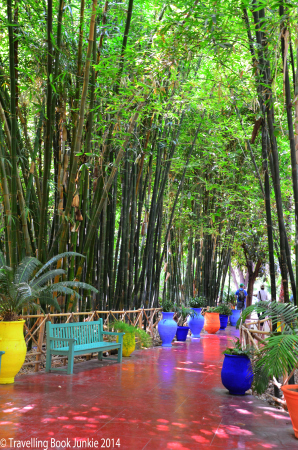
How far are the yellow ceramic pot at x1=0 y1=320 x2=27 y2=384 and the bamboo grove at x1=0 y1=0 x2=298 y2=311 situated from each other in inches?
32.3

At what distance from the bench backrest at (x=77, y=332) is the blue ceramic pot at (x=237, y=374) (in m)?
1.78

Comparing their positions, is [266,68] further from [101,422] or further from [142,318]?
[142,318]

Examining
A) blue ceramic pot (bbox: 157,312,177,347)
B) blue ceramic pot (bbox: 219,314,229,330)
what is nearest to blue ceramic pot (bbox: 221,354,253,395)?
blue ceramic pot (bbox: 157,312,177,347)

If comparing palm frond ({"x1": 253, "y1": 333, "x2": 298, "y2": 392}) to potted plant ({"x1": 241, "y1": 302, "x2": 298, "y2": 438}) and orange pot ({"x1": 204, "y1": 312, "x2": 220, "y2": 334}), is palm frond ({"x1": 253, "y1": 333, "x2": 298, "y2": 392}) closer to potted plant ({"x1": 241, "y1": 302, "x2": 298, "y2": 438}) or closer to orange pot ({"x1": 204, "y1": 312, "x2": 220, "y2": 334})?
potted plant ({"x1": 241, "y1": 302, "x2": 298, "y2": 438})

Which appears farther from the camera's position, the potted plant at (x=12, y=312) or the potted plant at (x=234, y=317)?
the potted plant at (x=234, y=317)

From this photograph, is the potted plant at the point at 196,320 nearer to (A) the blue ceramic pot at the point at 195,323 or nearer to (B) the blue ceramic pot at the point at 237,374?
(A) the blue ceramic pot at the point at 195,323

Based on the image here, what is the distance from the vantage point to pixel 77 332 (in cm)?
470

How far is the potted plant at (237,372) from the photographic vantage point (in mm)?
3684

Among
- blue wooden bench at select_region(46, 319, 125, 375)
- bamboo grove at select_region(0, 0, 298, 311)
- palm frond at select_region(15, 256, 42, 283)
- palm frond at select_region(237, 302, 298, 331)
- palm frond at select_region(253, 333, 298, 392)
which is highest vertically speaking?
bamboo grove at select_region(0, 0, 298, 311)

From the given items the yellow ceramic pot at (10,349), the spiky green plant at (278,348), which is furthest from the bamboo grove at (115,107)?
the yellow ceramic pot at (10,349)

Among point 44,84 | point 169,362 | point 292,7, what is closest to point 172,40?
point 292,7

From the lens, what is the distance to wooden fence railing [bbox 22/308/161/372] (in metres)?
4.43

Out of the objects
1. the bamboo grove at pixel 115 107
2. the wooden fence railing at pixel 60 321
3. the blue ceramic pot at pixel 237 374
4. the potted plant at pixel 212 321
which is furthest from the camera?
the potted plant at pixel 212 321

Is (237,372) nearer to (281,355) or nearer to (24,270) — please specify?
(281,355)
